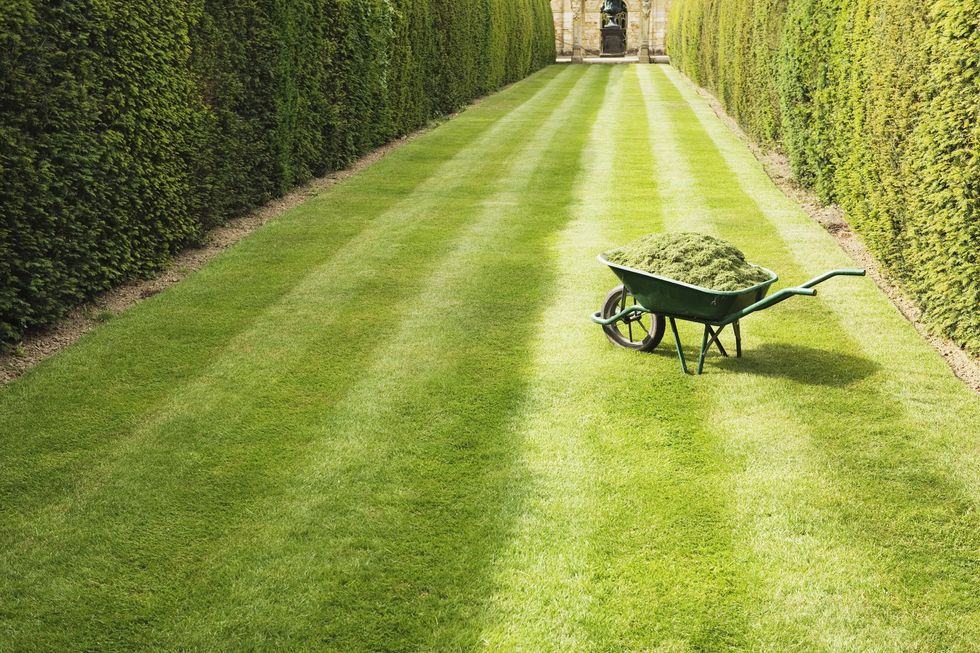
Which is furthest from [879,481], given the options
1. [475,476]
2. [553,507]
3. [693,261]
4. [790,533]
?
[475,476]

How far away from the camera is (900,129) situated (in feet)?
24.5

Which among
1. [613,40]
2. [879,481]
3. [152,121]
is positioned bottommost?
Result: [879,481]

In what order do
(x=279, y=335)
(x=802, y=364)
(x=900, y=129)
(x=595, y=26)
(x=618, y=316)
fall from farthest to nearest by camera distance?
(x=595, y=26) < (x=900, y=129) < (x=279, y=335) < (x=618, y=316) < (x=802, y=364)

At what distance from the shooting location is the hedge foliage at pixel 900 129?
6.20m

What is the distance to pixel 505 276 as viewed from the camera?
27.7 feet

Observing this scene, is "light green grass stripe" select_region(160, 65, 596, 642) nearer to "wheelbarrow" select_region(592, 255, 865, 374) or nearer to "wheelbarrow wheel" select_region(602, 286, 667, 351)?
"wheelbarrow wheel" select_region(602, 286, 667, 351)

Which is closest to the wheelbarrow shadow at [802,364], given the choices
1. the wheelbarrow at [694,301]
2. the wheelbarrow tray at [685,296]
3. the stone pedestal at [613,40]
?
the wheelbarrow at [694,301]

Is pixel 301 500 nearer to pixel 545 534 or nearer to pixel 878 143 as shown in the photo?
pixel 545 534

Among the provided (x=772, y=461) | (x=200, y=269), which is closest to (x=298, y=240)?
(x=200, y=269)

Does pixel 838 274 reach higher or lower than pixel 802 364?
higher

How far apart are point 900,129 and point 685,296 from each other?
3.41 m

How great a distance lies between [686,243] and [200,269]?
5254mm

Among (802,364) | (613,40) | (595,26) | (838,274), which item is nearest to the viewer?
(838,274)

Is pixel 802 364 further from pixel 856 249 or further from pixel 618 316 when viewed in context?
pixel 856 249
